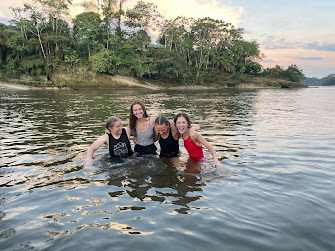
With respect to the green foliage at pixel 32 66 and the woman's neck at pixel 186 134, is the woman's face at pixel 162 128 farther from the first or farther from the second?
the green foliage at pixel 32 66

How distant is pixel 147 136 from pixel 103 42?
54998 mm

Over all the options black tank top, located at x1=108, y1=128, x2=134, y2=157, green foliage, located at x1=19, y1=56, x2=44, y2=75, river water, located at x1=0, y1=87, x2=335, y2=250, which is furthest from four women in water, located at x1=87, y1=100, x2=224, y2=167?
A: green foliage, located at x1=19, y1=56, x2=44, y2=75

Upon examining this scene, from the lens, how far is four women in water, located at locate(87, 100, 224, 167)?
22.2ft

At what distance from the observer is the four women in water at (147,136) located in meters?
6.75

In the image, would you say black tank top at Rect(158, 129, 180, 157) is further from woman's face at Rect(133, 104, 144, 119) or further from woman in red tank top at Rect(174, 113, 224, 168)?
woman's face at Rect(133, 104, 144, 119)

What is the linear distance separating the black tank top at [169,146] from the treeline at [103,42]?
161 ft

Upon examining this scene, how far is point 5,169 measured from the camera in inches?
247

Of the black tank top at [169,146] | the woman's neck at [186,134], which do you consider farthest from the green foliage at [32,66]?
the woman's neck at [186,134]

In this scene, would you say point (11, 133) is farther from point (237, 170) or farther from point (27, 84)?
point (27, 84)

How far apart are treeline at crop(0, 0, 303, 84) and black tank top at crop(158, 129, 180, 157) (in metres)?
49.0

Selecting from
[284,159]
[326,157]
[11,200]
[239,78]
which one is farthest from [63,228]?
[239,78]

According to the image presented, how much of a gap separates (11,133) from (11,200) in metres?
7.31

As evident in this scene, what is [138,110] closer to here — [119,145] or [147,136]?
[147,136]

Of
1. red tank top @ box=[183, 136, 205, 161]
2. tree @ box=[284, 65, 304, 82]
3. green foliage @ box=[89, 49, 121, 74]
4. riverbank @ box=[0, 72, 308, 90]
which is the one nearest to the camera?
red tank top @ box=[183, 136, 205, 161]
